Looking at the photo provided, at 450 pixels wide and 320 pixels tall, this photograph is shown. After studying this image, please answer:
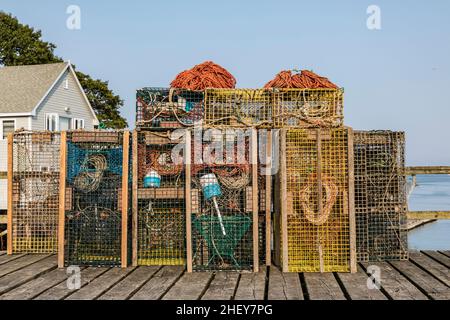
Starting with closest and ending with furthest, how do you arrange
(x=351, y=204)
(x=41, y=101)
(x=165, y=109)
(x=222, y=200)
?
(x=351, y=204) → (x=222, y=200) → (x=165, y=109) → (x=41, y=101)

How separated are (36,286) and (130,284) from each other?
100 cm

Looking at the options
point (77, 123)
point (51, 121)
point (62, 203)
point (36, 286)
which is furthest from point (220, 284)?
point (77, 123)

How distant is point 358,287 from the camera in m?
5.62

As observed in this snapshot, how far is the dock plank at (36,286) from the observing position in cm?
532

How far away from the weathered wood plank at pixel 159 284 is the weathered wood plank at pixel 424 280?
2640 mm

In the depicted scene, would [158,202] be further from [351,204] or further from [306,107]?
[351,204]

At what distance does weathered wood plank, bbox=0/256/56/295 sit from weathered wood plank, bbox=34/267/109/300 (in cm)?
47

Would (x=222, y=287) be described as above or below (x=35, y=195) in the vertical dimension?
below

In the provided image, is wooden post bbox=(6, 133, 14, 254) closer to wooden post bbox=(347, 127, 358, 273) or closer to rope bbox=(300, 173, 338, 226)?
rope bbox=(300, 173, 338, 226)

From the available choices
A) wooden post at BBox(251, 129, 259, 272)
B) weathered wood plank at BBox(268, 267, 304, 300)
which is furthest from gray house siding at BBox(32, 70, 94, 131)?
weathered wood plank at BBox(268, 267, 304, 300)

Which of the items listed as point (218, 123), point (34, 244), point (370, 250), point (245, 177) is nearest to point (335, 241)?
point (370, 250)

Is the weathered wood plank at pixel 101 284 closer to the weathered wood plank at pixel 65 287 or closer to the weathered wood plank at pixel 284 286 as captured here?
the weathered wood plank at pixel 65 287

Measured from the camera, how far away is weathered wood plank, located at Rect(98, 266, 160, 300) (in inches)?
208
